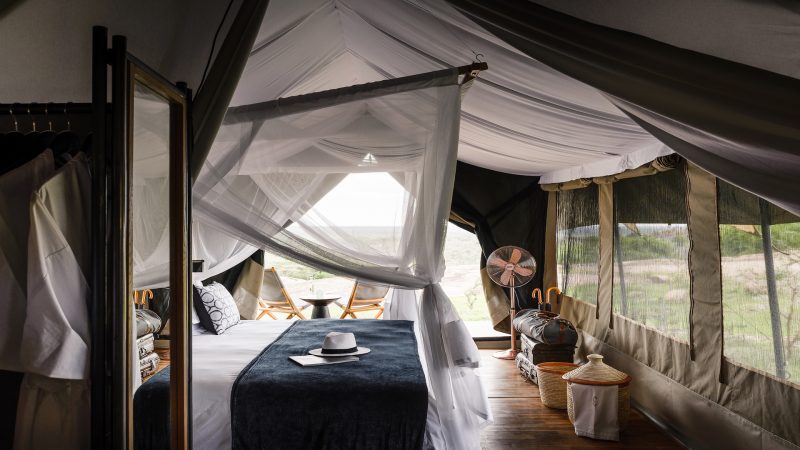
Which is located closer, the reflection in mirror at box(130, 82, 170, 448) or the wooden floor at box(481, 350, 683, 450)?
the reflection in mirror at box(130, 82, 170, 448)

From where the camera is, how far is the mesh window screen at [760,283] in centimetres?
282

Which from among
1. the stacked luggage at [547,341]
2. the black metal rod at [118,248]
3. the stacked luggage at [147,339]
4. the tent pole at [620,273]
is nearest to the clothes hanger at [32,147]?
the black metal rod at [118,248]

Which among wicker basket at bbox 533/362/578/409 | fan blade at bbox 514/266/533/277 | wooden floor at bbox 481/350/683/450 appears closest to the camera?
wooden floor at bbox 481/350/683/450

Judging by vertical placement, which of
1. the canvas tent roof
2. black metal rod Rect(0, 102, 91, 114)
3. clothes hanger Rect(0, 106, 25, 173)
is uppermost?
the canvas tent roof

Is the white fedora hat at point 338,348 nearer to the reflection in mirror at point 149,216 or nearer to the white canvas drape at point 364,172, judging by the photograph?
the white canvas drape at point 364,172

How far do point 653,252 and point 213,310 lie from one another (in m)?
3.55

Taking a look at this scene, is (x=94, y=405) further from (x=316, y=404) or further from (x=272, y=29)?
(x=272, y=29)

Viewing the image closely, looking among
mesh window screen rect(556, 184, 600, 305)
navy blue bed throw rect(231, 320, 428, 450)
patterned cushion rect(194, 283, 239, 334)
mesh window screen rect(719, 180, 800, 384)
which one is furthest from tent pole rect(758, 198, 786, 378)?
patterned cushion rect(194, 283, 239, 334)

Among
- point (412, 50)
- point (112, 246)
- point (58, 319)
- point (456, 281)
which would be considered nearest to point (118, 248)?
point (112, 246)

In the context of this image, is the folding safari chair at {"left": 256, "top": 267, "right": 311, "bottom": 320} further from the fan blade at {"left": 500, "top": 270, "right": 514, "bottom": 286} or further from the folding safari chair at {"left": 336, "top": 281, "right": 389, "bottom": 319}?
the fan blade at {"left": 500, "top": 270, "right": 514, "bottom": 286}

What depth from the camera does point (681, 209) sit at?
12.8ft

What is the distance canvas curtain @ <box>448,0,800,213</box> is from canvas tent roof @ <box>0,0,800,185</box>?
146mm

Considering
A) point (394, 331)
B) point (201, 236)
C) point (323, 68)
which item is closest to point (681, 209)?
point (394, 331)

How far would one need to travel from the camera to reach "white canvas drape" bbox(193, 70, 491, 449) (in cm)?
291
